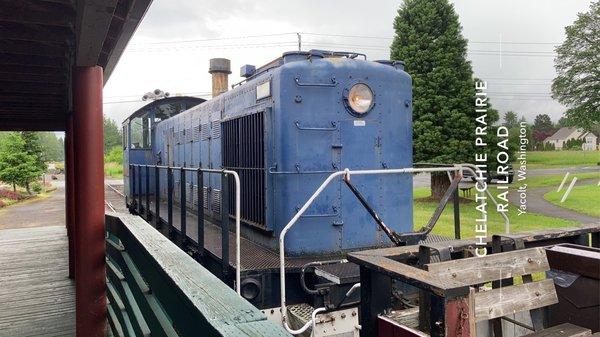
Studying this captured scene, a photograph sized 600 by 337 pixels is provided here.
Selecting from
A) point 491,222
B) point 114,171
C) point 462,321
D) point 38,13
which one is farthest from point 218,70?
point 114,171

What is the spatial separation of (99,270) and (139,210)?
5899mm

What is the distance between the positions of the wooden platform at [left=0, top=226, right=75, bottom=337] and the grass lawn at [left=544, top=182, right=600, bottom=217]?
1107 cm

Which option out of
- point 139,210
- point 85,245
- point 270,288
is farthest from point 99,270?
point 139,210

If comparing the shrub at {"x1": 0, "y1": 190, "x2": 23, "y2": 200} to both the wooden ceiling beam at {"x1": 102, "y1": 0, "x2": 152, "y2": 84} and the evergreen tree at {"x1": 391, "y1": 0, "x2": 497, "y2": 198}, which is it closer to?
the evergreen tree at {"x1": 391, "y1": 0, "x2": 497, "y2": 198}

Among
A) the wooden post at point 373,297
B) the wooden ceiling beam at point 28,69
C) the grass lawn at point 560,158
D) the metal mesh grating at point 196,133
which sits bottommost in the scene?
the wooden post at point 373,297

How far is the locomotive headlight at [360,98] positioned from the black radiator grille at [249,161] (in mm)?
910

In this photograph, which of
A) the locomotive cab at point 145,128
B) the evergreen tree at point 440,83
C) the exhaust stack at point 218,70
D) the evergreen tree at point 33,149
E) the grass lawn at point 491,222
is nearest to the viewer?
the grass lawn at point 491,222

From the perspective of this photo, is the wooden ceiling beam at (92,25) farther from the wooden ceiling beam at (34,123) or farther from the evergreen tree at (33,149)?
the evergreen tree at (33,149)

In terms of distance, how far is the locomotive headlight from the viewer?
4316mm

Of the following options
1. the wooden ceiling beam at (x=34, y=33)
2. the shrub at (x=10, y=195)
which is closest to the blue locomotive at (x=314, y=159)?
the wooden ceiling beam at (x=34, y=33)

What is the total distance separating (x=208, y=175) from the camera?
6301 millimetres

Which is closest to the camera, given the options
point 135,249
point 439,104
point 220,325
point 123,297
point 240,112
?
point 220,325

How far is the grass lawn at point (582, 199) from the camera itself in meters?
11.1

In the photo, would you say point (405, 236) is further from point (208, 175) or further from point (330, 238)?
point (208, 175)
